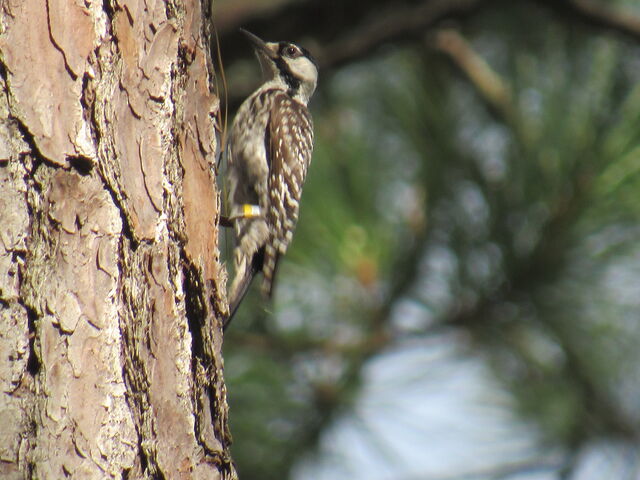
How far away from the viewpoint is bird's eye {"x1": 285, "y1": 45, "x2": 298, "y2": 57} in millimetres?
4239

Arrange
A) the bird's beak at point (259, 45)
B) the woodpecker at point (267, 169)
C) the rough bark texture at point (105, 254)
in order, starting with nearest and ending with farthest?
the rough bark texture at point (105, 254) → the woodpecker at point (267, 169) → the bird's beak at point (259, 45)

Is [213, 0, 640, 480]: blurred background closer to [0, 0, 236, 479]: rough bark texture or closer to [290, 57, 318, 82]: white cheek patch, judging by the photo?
[290, 57, 318, 82]: white cheek patch

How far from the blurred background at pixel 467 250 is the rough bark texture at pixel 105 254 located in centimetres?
197

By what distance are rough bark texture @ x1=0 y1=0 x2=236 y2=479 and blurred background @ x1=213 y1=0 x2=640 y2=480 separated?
1973 millimetres

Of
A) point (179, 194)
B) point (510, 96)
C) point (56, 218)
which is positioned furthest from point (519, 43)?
point (56, 218)

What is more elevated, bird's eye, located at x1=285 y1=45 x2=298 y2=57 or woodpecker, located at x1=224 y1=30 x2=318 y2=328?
bird's eye, located at x1=285 y1=45 x2=298 y2=57

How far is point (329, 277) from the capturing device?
4191 mm

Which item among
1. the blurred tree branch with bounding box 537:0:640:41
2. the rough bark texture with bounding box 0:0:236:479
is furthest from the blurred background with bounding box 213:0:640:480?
the rough bark texture with bounding box 0:0:236:479

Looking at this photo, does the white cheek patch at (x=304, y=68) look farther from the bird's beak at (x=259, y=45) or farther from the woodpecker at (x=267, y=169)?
the bird's beak at (x=259, y=45)

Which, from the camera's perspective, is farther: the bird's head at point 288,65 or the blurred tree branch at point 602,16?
the bird's head at point 288,65

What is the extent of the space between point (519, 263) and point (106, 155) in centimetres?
239

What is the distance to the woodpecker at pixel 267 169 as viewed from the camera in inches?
149

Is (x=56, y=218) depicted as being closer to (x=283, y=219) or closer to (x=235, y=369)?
(x=283, y=219)

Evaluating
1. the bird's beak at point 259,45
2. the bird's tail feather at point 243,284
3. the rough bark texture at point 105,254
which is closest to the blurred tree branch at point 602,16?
the bird's beak at point 259,45
